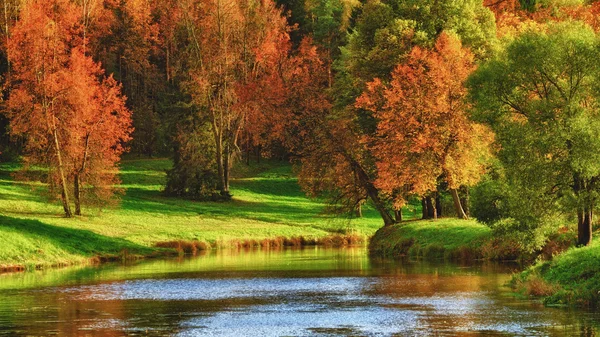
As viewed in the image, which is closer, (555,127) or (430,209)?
(555,127)

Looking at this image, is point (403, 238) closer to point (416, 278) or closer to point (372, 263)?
point (372, 263)

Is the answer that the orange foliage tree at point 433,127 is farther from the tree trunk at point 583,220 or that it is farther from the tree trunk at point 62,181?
the tree trunk at point 62,181

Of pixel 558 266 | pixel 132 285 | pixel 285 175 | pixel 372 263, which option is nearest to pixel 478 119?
pixel 558 266

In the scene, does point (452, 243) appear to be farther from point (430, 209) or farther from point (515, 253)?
point (430, 209)

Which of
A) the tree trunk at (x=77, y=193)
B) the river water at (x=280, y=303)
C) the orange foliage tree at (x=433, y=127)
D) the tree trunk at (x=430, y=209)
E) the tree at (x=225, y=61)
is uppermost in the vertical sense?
the tree at (x=225, y=61)

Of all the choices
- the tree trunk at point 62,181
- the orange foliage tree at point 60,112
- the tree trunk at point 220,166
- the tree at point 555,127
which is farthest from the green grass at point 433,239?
the tree trunk at point 220,166

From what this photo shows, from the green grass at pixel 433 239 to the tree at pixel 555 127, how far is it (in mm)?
15242

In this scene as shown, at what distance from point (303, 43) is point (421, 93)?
59996 millimetres

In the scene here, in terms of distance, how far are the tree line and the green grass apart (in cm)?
263

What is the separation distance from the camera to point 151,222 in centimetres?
8288

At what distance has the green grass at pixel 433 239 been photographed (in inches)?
2365

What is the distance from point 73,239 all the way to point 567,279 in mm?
39400

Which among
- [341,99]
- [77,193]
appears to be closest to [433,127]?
[341,99]

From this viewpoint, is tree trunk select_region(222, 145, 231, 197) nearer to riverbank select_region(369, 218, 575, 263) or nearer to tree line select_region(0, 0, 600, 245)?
tree line select_region(0, 0, 600, 245)
